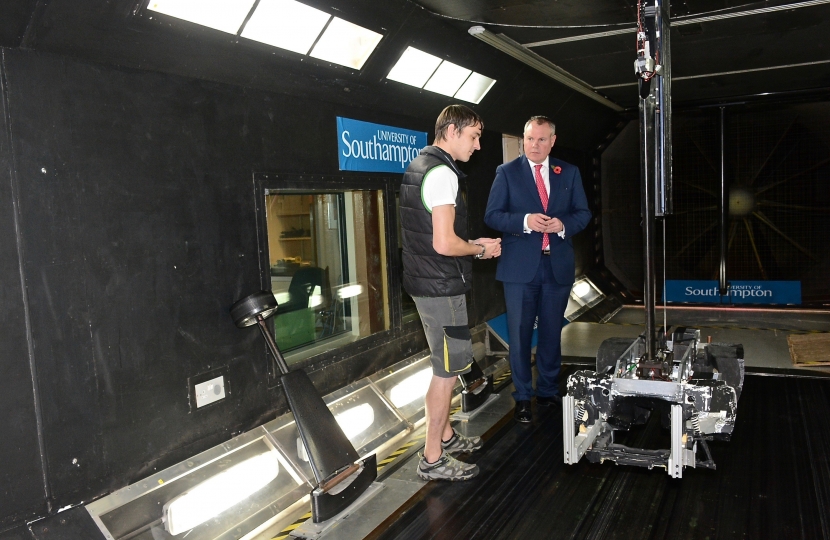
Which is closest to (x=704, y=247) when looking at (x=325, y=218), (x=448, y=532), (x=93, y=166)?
(x=325, y=218)

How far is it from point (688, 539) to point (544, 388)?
197cm

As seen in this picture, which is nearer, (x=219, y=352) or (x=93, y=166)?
(x=93, y=166)

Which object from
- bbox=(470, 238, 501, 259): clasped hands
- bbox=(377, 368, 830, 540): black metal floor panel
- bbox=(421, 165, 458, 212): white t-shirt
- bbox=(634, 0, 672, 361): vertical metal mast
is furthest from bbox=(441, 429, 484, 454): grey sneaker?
bbox=(421, 165, 458, 212): white t-shirt

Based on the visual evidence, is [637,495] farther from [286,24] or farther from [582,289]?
[582,289]

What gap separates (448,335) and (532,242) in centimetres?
140

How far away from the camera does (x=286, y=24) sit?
332 cm

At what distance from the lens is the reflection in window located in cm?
388

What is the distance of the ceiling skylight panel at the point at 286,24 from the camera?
3158 millimetres

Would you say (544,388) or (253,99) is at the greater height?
(253,99)

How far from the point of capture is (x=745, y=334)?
711 cm

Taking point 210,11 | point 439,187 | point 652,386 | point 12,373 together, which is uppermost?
point 210,11

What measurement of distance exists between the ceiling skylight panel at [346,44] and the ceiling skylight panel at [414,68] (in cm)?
37

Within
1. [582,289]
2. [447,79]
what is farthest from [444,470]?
[582,289]

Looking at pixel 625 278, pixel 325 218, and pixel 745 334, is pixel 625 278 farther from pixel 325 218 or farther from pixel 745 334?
pixel 325 218
